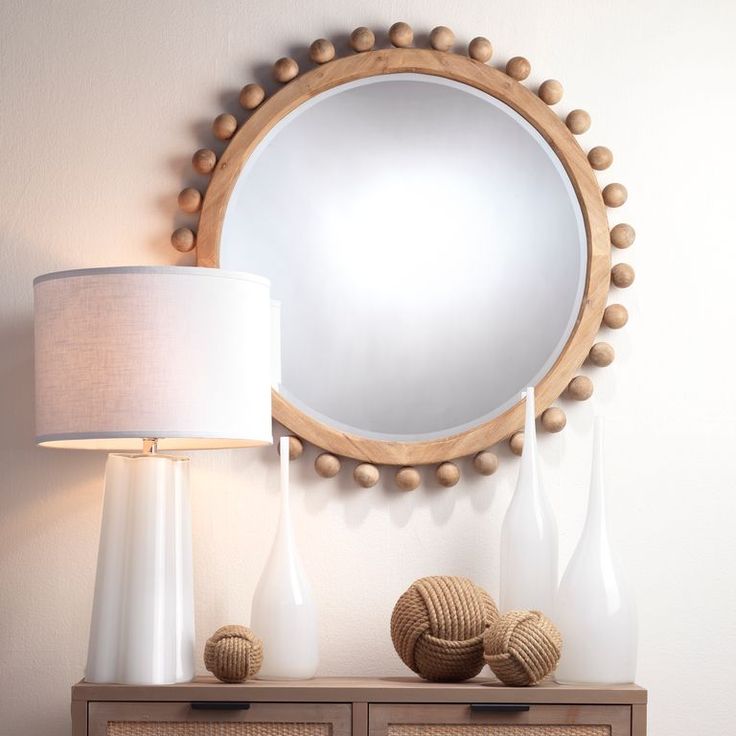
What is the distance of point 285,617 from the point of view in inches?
73.7

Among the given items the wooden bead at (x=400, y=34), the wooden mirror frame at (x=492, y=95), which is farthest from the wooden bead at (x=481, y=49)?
the wooden bead at (x=400, y=34)

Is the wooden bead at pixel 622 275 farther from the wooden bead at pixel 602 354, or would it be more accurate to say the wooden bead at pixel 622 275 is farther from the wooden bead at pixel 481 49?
the wooden bead at pixel 481 49

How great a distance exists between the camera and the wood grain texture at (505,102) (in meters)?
2.08

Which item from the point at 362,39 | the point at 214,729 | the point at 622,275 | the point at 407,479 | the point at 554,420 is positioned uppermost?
the point at 362,39

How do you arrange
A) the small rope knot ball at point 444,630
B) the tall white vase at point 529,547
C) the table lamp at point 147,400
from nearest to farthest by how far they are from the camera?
the table lamp at point 147,400, the small rope knot ball at point 444,630, the tall white vase at point 529,547

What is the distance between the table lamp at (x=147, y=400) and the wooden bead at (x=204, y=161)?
0.40m

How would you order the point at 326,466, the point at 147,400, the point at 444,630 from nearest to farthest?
the point at 147,400 < the point at 444,630 < the point at 326,466

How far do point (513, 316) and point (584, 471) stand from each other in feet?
1.10

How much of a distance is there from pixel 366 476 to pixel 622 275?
0.63 metres

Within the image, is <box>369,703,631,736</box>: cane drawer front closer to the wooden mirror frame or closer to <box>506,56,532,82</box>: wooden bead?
the wooden mirror frame

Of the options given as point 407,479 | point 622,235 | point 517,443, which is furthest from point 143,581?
point 622,235

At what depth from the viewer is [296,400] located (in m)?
2.09

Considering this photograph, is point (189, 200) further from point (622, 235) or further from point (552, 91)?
point (622, 235)

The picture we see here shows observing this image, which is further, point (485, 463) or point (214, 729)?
point (485, 463)
